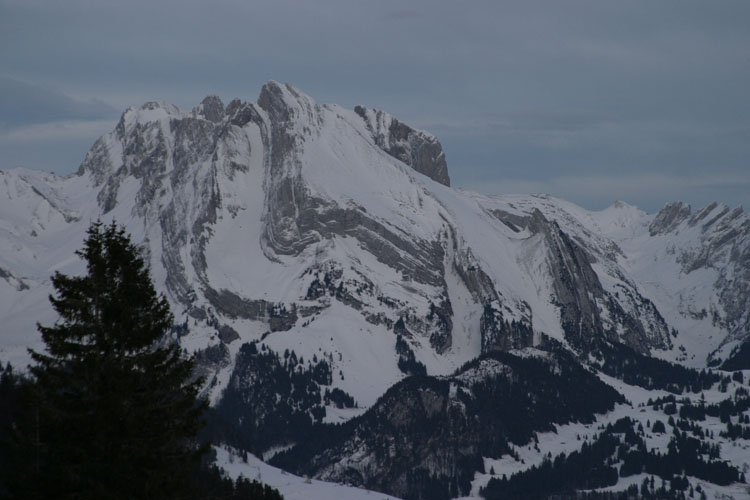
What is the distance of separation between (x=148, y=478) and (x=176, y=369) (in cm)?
575

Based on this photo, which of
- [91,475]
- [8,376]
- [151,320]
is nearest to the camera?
[91,475]

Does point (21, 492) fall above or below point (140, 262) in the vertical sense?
below

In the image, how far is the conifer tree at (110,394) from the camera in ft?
209

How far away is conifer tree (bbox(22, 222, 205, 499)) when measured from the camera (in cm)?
6375

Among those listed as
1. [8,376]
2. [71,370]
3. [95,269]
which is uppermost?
[8,376]

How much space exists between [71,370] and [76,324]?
228 centimetres

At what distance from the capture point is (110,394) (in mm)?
64625

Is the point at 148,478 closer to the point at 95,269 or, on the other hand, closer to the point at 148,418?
the point at 148,418

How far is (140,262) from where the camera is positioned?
68250 millimetres

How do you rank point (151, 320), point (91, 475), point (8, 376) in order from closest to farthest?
1. point (91, 475)
2. point (151, 320)
3. point (8, 376)

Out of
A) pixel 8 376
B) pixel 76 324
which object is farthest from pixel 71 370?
pixel 8 376

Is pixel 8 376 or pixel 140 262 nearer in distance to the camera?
pixel 140 262

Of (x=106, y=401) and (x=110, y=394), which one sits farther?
(x=110, y=394)

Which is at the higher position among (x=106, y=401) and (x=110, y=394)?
(x=110, y=394)
